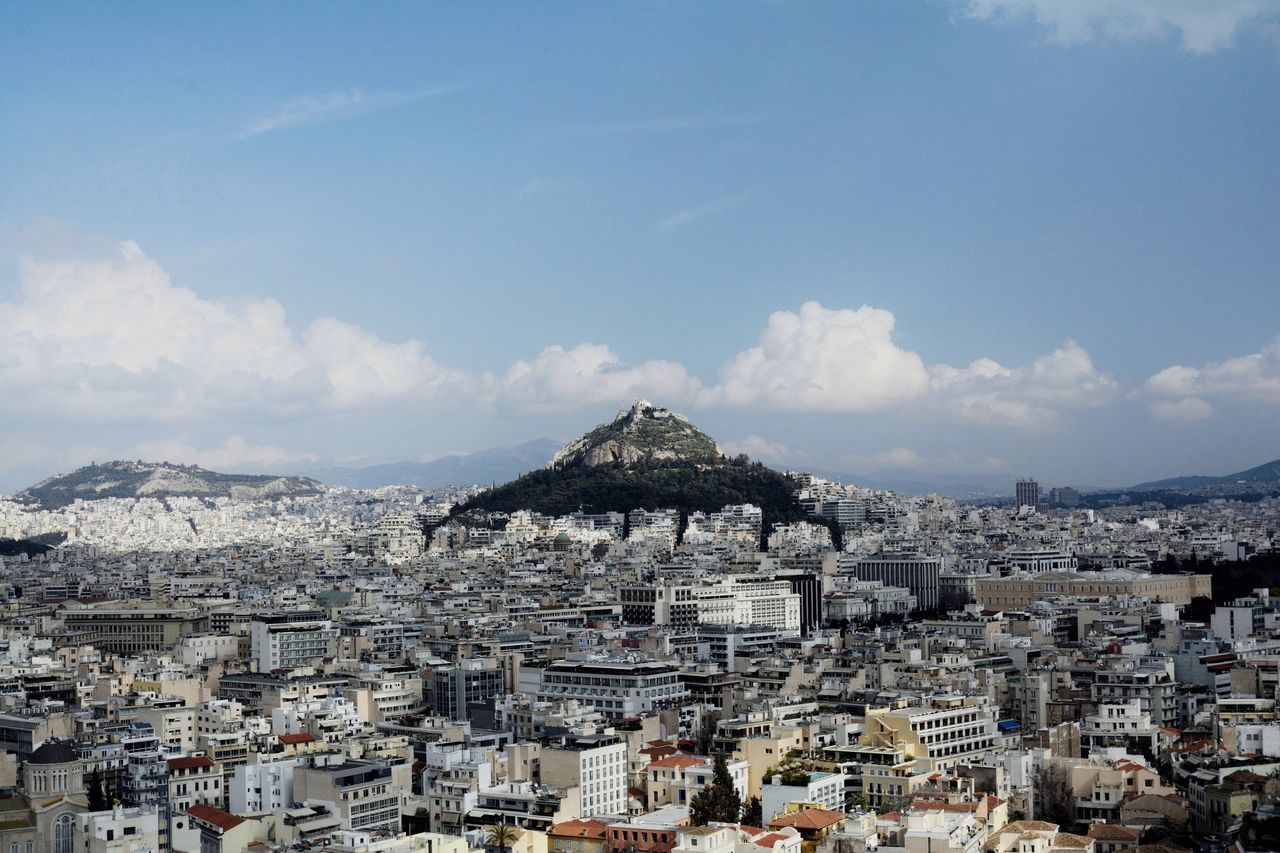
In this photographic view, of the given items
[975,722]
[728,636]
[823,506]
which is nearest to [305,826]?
[975,722]

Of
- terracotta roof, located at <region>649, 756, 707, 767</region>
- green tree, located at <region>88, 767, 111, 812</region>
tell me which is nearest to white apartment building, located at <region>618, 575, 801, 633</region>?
terracotta roof, located at <region>649, 756, 707, 767</region>

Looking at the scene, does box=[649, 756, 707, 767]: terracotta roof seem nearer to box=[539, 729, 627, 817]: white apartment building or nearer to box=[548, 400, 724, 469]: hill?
box=[539, 729, 627, 817]: white apartment building

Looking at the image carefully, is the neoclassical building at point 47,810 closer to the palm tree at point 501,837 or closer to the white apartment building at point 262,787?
the white apartment building at point 262,787

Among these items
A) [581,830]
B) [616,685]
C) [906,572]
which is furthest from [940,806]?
[906,572]

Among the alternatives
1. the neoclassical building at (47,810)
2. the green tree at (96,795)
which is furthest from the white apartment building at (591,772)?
the neoclassical building at (47,810)

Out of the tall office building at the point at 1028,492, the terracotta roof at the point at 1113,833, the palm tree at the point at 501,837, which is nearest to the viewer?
the palm tree at the point at 501,837

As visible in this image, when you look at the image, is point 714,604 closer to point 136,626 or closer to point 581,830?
point 136,626

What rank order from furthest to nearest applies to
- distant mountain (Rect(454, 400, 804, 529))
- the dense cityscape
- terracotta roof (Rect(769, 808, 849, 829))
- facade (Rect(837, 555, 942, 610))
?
distant mountain (Rect(454, 400, 804, 529))
facade (Rect(837, 555, 942, 610))
the dense cityscape
terracotta roof (Rect(769, 808, 849, 829))
